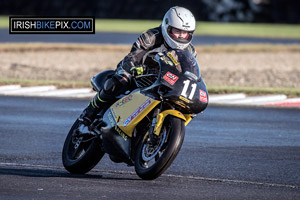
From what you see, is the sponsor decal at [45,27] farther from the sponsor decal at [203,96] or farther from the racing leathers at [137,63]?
the sponsor decal at [203,96]

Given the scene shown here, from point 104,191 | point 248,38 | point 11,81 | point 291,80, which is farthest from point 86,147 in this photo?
point 248,38

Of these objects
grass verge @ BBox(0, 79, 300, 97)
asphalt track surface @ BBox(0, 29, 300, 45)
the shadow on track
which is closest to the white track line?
grass verge @ BBox(0, 79, 300, 97)

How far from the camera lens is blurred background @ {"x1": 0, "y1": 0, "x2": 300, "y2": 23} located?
4853 cm

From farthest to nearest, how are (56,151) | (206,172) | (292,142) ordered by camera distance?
(292,142), (56,151), (206,172)

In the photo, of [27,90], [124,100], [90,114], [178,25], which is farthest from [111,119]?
[27,90]

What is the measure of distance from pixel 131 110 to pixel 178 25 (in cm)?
96

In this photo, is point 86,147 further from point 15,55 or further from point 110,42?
point 110,42

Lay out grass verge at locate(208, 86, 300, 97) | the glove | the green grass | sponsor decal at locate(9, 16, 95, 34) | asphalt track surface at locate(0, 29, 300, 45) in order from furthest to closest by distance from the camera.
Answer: the green grass
sponsor decal at locate(9, 16, 95, 34)
asphalt track surface at locate(0, 29, 300, 45)
grass verge at locate(208, 86, 300, 97)
the glove

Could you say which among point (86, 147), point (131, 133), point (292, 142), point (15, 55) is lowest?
point (15, 55)

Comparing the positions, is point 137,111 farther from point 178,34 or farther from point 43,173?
point 43,173

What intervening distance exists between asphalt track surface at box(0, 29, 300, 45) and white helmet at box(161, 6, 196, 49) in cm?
2426

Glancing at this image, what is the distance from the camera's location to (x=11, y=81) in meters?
17.8

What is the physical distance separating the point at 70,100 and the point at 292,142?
19.4 ft

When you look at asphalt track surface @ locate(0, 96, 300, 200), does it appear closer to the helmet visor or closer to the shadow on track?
the shadow on track
